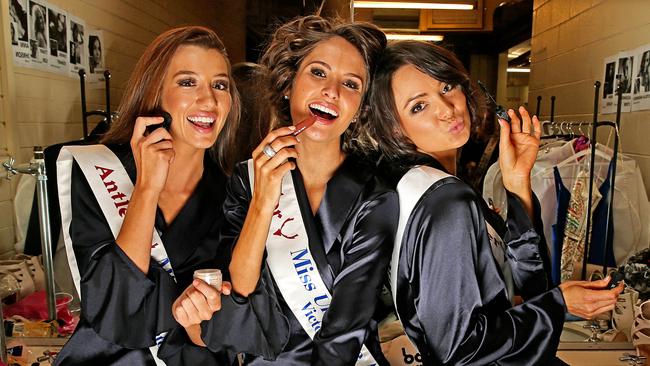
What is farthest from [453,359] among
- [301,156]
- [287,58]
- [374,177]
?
[287,58]

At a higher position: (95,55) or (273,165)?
(95,55)

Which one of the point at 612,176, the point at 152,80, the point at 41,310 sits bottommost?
the point at 41,310

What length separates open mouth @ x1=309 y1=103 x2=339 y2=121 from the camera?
1144mm

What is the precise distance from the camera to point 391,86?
121cm

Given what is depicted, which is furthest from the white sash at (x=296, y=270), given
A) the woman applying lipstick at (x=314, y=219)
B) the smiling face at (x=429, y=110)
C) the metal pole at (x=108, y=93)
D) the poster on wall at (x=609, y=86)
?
the poster on wall at (x=609, y=86)

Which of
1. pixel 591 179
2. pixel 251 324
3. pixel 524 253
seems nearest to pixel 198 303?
pixel 251 324

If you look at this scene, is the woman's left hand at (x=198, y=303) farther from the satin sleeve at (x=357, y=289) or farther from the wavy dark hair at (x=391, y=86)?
the wavy dark hair at (x=391, y=86)

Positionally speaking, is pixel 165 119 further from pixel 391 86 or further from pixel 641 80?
pixel 641 80

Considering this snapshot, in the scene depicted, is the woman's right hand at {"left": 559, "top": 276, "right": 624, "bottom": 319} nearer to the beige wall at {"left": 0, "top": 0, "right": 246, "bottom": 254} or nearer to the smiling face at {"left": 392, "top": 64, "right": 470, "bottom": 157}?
the smiling face at {"left": 392, "top": 64, "right": 470, "bottom": 157}

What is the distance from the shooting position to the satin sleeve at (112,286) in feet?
3.54

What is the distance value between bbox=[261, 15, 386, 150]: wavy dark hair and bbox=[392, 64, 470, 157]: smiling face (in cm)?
10

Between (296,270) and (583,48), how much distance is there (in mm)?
1291

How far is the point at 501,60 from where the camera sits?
1561 millimetres

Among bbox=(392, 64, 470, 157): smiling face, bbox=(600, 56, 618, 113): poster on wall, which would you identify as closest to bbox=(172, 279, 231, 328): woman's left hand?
bbox=(392, 64, 470, 157): smiling face
